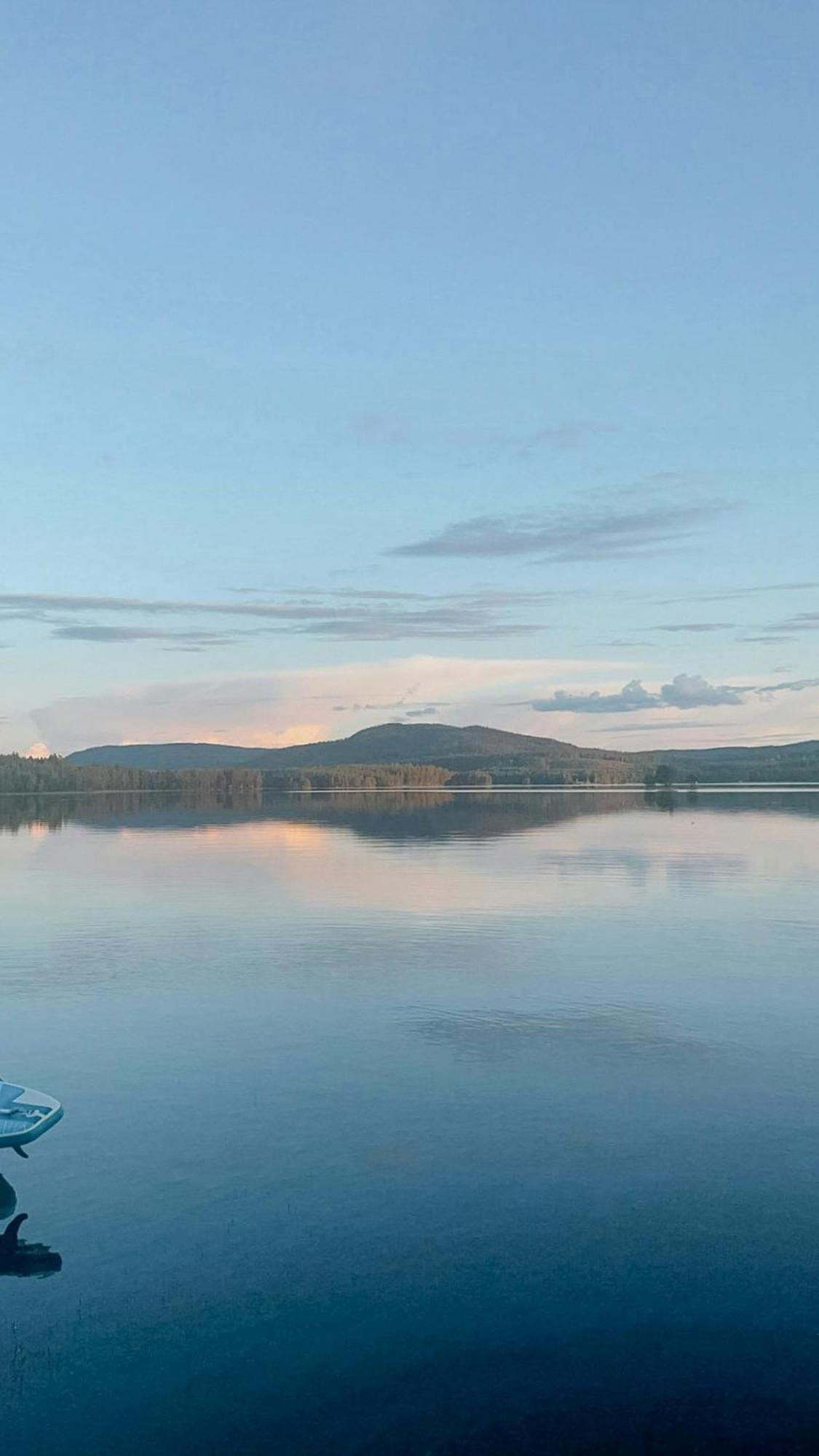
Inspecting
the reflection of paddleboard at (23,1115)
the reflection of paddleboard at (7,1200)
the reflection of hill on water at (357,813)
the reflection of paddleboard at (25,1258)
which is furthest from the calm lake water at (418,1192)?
the reflection of hill on water at (357,813)

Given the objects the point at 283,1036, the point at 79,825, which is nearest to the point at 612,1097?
the point at 283,1036

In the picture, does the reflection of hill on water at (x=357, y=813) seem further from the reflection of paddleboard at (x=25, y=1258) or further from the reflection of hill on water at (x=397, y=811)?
the reflection of paddleboard at (x=25, y=1258)

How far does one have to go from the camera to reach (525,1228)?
15.7 meters

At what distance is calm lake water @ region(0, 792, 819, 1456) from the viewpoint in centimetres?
1195

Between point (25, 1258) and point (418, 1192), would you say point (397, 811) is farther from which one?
point (25, 1258)

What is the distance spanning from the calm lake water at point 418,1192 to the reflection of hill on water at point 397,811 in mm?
53648

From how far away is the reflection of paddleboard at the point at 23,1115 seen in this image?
17719 millimetres

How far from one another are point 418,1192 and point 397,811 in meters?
125

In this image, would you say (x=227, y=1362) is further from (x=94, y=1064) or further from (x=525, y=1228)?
(x=94, y=1064)

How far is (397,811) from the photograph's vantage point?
465 feet

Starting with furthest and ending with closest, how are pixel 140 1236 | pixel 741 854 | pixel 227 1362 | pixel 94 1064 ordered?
pixel 741 854
pixel 94 1064
pixel 140 1236
pixel 227 1362

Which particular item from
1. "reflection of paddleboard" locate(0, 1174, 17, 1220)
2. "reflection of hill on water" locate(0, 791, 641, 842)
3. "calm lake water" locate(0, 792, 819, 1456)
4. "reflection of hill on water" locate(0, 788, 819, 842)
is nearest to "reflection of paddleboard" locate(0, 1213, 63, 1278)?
"calm lake water" locate(0, 792, 819, 1456)

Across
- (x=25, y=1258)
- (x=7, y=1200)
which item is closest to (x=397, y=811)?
(x=7, y=1200)

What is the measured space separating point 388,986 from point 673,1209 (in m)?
16.0
